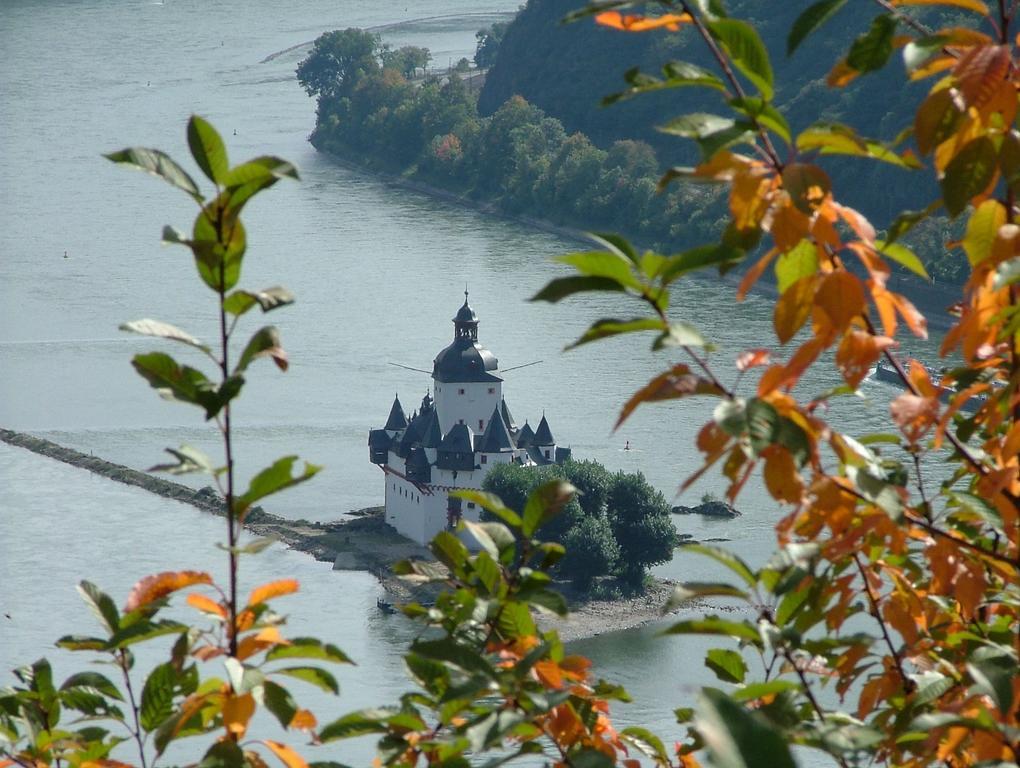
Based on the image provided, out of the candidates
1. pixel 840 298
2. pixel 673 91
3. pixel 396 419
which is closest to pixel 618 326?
pixel 840 298

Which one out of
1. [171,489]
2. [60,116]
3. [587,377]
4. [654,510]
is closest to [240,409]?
[171,489]

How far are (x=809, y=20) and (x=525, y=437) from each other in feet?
57.6

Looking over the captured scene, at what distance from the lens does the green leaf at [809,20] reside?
1.00 m

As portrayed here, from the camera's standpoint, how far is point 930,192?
25594 millimetres

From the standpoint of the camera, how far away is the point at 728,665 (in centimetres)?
143

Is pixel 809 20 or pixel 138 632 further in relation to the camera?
pixel 138 632

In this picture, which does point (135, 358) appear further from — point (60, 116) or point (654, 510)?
point (60, 116)

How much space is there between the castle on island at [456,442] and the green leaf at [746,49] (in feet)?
55.5

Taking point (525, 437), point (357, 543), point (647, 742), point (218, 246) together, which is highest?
point (218, 246)

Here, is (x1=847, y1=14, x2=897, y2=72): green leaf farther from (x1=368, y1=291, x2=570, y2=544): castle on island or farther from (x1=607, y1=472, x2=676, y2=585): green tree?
(x1=368, y1=291, x2=570, y2=544): castle on island

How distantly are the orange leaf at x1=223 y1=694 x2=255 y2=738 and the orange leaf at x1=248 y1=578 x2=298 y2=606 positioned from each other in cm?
7

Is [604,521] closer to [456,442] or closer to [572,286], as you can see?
[456,442]

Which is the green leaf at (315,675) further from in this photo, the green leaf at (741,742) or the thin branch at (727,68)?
the green leaf at (741,742)

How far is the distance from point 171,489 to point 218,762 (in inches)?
751
